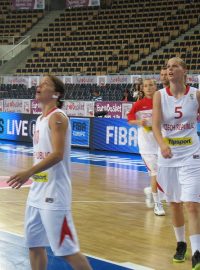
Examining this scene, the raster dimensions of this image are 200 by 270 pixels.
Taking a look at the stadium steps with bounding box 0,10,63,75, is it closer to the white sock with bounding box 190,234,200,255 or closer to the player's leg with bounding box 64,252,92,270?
the white sock with bounding box 190,234,200,255

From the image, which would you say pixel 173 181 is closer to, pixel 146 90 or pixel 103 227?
pixel 103 227

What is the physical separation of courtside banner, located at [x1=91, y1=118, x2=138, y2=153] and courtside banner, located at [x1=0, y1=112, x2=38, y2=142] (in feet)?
8.33

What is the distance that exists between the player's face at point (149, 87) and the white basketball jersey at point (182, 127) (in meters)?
2.41

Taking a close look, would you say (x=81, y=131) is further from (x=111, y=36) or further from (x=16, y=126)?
(x=111, y=36)

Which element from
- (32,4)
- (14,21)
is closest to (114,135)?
(32,4)

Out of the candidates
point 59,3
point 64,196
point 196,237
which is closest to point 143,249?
point 196,237

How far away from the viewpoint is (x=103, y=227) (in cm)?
700

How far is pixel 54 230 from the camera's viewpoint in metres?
3.83

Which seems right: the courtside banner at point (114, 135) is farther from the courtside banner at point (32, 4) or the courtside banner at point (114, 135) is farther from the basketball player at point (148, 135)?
the courtside banner at point (32, 4)

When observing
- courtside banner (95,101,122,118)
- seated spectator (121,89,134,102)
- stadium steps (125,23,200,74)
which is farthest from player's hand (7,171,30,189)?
stadium steps (125,23,200,74)

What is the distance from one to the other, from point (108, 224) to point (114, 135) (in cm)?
895

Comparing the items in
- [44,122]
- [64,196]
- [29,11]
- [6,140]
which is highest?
[29,11]

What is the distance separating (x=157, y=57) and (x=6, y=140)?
10239 millimetres

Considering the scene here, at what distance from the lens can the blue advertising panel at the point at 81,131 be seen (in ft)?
55.2
